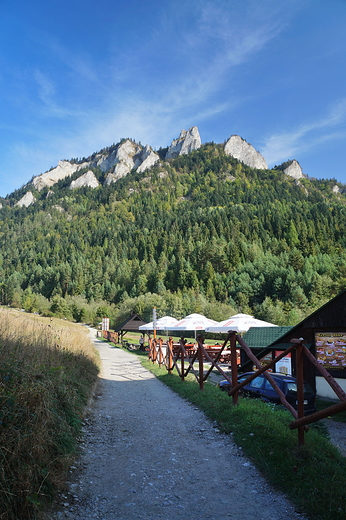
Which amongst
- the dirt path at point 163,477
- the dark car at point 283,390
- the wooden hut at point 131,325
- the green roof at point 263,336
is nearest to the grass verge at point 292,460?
the dirt path at point 163,477

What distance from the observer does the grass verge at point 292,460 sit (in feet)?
10.2

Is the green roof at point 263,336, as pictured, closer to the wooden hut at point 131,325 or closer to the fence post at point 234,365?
the fence post at point 234,365

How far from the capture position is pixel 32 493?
2.85 meters

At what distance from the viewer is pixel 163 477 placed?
392 cm

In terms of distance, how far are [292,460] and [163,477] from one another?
154cm

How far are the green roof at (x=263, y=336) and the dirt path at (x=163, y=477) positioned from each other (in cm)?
755

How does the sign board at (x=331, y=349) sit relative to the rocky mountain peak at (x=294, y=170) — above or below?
below

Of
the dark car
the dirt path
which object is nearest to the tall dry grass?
the dirt path

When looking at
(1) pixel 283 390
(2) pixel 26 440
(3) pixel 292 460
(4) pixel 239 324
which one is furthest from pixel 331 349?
(2) pixel 26 440

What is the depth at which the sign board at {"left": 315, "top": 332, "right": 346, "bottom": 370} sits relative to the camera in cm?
1051

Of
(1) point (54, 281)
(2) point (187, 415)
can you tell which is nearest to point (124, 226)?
(1) point (54, 281)

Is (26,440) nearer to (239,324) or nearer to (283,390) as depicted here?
(283,390)

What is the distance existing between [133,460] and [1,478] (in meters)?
2.21

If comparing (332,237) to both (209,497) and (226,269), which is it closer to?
(226,269)
